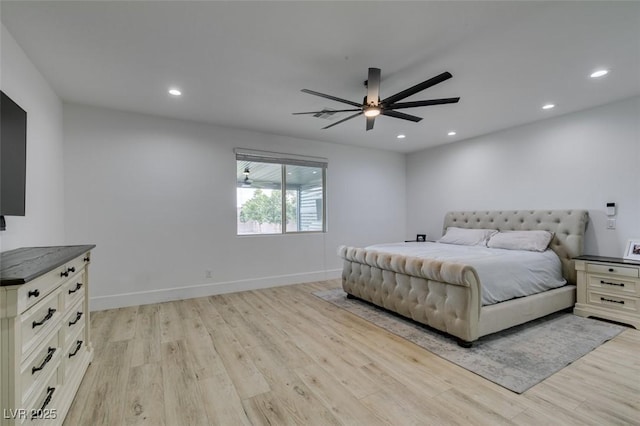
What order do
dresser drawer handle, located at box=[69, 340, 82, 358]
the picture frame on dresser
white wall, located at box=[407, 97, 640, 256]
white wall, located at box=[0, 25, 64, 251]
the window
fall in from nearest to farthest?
dresser drawer handle, located at box=[69, 340, 82, 358]
white wall, located at box=[0, 25, 64, 251]
the picture frame on dresser
white wall, located at box=[407, 97, 640, 256]
the window

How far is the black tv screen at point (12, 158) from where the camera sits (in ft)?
5.90

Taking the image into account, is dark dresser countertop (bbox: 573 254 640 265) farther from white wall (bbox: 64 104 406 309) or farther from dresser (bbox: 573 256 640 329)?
white wall (bbox: 64 104 406 309)

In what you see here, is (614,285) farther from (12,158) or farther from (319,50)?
(12,158)

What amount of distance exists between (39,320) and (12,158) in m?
1.25

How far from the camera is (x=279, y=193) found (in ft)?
16.3

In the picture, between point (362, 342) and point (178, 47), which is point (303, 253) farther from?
point (178, 47)

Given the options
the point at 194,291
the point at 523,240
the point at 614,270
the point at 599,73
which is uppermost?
the point at 599,73

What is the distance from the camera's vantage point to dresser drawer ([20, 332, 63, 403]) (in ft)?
4.10

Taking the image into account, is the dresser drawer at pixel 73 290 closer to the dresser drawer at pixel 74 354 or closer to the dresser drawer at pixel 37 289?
the dresser drawer at pixel 37 289

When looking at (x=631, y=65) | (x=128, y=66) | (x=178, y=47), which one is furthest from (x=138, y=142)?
(x=631, y=65)

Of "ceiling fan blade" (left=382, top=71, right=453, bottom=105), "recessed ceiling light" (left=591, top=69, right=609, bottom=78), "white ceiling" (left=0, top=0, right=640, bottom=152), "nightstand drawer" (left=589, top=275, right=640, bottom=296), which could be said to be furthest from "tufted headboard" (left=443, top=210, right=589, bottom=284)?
"ceiling fan blade" (left=382, top=71, right=453, bottom=105)

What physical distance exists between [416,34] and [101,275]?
4.39 meters

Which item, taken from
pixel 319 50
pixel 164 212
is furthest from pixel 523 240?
pixel 164 212

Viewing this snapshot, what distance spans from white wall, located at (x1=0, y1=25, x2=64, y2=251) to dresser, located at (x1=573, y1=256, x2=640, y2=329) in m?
5.62
